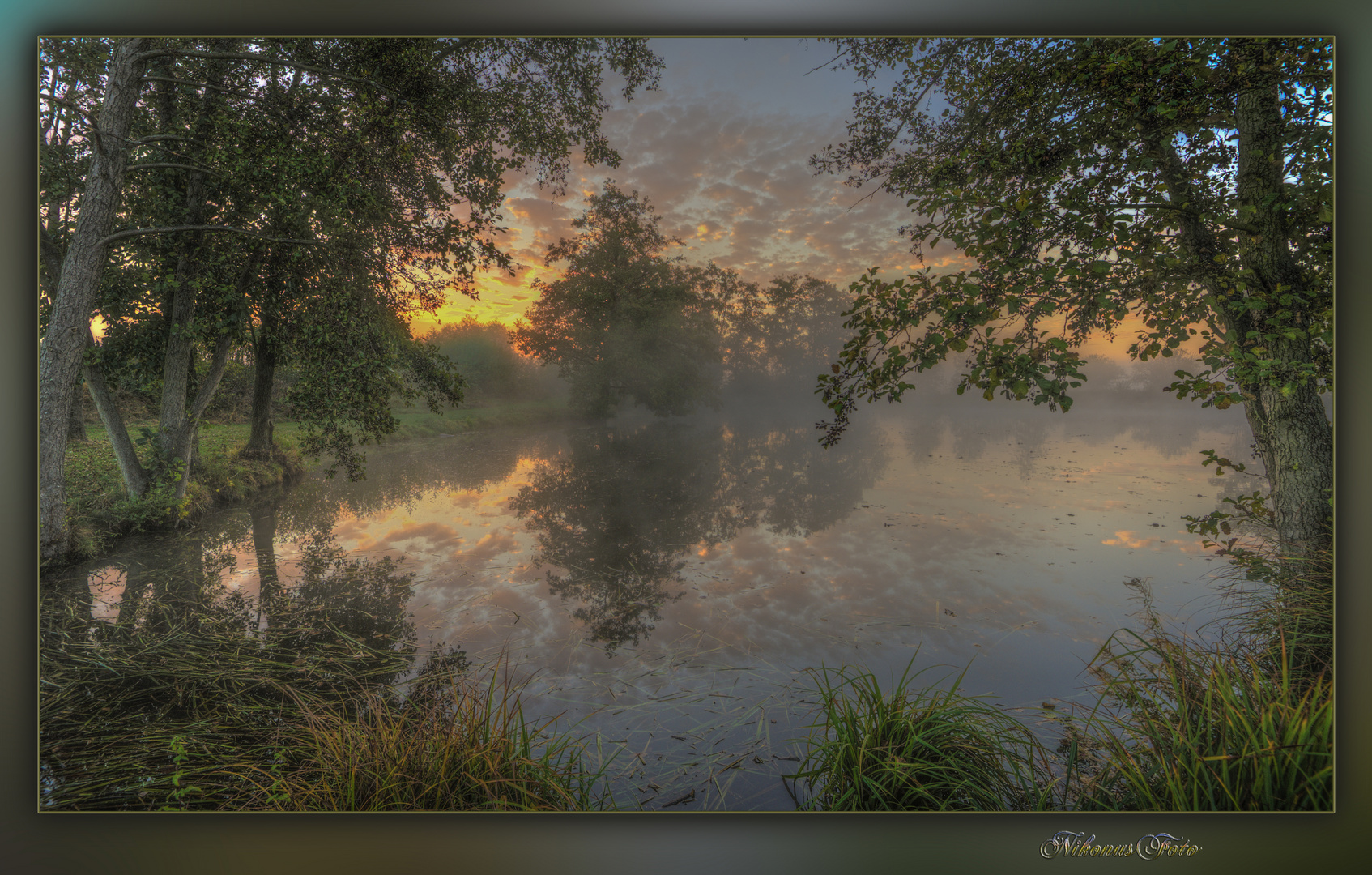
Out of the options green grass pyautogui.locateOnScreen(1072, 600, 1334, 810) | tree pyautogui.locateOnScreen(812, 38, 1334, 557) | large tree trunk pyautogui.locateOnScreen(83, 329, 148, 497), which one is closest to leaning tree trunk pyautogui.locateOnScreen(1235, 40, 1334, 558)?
tree pyautogui.locateOnScreen(812, 38, 1334, 557)

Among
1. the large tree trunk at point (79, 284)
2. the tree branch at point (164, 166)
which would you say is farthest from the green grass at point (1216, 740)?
the tree branch at point (164, 166)

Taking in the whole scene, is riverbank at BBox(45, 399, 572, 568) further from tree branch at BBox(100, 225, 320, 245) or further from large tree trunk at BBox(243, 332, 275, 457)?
tree branch at BBox(100, 225, 320, 245)

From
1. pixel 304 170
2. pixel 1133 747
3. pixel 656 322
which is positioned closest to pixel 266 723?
pixel 304 170

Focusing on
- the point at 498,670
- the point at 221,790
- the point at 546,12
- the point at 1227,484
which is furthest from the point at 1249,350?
the point at 221,790

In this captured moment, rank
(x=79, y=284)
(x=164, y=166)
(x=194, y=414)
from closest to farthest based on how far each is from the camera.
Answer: (x=164, y=166)
(x=79, y=284)
(x=194, y=414)

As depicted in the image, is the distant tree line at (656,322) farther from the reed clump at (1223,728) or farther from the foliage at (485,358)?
the reed clump at (1223,728)

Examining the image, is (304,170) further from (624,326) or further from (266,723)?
(266,723)
